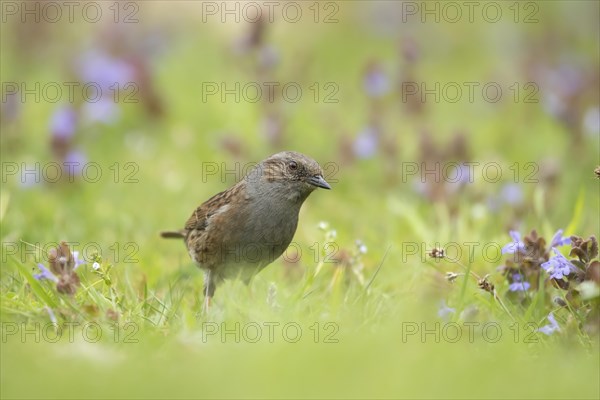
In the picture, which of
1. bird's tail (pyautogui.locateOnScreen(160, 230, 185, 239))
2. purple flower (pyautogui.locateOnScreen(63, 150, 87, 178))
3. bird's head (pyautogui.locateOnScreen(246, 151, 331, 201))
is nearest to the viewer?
bird's head (pyautogui.locateOnScreen(246, 151, 331, 201))

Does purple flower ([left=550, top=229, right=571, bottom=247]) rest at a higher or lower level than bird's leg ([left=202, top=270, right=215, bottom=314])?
higher

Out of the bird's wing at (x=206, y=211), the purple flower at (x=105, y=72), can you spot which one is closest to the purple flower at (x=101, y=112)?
the purple flower at (x=105, y=72)

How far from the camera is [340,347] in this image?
163 inches

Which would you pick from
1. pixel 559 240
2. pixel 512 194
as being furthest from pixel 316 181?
pixel 512 194

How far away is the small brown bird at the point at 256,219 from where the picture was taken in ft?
18.2

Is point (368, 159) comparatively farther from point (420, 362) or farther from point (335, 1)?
point (335, 1)

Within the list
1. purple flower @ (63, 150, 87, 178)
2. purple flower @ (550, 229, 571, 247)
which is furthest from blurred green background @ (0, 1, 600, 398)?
purple flower @ (550, 229, 571, 247)

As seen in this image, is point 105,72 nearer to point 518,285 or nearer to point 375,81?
point 375,81

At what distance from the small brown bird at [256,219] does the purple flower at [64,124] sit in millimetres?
2697

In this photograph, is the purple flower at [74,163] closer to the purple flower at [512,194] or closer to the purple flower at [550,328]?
the purple flower at [512,194]

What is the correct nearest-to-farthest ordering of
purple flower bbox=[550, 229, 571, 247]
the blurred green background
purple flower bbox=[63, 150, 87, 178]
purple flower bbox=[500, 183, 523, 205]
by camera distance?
the blurred green background → purple flower bbox=[550, 229, 571, 247] → purple flower bbox=[500, 183, 523, 205] → purple flower bbox=[63, 150, 87, 178]

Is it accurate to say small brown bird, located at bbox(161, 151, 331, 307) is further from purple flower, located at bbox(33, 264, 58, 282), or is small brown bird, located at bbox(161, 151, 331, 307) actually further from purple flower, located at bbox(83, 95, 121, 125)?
purple flower, located at bbox(83, 95, 121, 125)

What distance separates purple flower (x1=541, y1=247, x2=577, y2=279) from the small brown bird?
4.70ft

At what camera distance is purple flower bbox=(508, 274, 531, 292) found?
5086 millimetres
